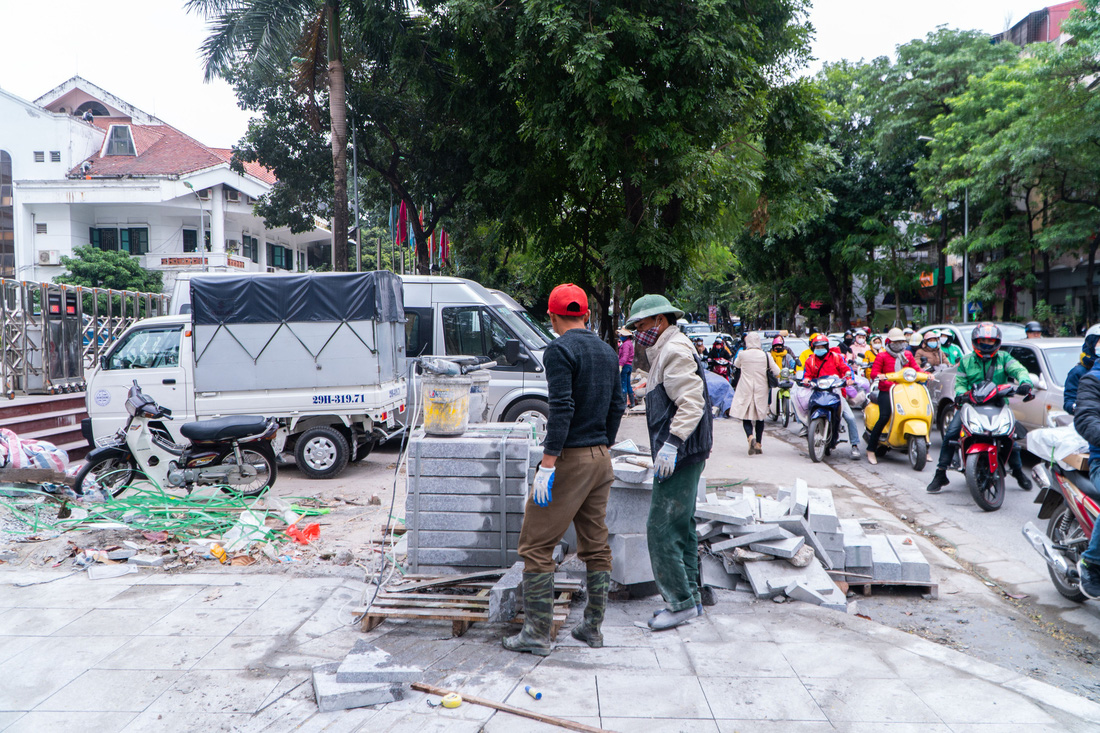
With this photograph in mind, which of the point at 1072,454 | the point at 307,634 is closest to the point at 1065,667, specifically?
the point at 1072,454

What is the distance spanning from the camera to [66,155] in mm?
35438

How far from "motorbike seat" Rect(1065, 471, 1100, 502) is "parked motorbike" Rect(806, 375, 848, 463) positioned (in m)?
5.33

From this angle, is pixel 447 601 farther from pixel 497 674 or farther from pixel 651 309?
pixel 651 309

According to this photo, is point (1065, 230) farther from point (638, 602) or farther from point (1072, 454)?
point (638, 602)

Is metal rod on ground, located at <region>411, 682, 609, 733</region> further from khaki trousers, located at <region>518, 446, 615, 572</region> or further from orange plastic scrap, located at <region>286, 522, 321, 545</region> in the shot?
orange plastic scrap, located at <region>286, 522, 321, 545</region>

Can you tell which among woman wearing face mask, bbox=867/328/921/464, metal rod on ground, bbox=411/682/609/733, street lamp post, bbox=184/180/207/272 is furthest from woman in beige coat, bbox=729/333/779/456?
street lamp post, bbox=184/180/207/272

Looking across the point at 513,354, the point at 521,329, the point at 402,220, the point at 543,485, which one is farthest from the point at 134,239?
the point at 543,485

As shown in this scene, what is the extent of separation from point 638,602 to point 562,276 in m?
13.4

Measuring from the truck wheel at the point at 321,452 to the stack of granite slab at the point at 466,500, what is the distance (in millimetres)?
5217

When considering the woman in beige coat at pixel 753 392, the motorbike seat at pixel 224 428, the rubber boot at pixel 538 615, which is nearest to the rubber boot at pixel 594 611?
the rubber boot at pixel 538 615

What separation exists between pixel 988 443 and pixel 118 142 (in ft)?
133

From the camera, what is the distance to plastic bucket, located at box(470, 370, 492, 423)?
602cm

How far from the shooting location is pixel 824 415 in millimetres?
10445

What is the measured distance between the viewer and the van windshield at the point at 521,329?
1119 cm
